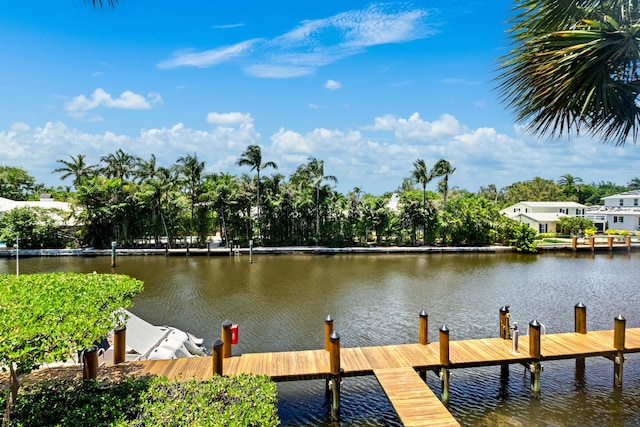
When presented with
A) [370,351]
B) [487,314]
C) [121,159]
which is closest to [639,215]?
[487,314]

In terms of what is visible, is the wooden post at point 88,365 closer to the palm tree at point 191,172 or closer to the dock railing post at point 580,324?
the dock railing post at point 580,324

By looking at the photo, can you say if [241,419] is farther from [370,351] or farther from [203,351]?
[203,351]

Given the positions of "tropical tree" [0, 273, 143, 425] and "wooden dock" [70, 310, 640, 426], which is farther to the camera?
"wooden dock" [70, 310, 640, 426]

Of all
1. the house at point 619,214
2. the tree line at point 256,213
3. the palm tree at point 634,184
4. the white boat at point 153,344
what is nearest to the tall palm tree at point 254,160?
the tree line at point 256,213

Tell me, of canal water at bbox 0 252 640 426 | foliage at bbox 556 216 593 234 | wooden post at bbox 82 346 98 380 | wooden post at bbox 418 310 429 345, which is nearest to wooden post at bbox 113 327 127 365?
wooden post at bbox 82 346 98 380

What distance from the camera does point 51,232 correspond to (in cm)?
3362

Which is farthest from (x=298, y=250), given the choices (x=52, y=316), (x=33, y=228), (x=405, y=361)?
(x=52, y=316)

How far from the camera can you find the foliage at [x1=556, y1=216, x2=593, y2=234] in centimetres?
4250

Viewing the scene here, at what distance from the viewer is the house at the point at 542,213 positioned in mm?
44406

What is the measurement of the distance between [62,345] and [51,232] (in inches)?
1385

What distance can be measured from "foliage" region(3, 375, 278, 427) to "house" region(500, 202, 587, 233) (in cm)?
4586

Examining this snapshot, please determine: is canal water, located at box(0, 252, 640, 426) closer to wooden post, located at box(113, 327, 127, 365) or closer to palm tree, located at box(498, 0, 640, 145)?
wooden post, located at box(113, 327, 127, 365)

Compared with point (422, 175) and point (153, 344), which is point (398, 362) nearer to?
point (153, 344)

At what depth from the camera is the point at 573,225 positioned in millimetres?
42406
